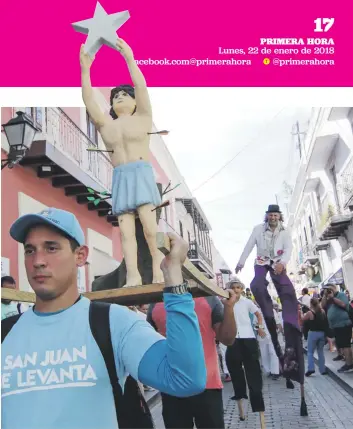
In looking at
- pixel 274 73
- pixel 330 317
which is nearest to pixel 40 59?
pixel 274 73

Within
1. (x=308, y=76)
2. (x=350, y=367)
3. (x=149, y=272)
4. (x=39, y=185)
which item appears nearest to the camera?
(x=149, y=272)

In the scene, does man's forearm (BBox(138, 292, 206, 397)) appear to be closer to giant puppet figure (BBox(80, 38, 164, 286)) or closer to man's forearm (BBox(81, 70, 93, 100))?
giant puppet figure (BBox(80, 38, 164, 286))

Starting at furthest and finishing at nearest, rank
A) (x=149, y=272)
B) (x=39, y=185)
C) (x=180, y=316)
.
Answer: (x=39, y=185)
(x=149, y=272)
(x=180, y=316)

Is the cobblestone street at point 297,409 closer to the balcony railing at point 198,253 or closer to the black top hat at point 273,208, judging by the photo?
the balcony railing at point 198,253

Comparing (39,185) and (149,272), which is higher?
(39,185)

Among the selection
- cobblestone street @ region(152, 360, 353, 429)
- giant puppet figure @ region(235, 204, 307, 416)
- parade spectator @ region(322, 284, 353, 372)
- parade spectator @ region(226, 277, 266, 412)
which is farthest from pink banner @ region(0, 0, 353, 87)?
parade spectator @ region(322, 284, 353, 372)

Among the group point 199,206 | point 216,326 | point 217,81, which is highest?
point 217,81

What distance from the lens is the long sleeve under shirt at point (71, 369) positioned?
938mm

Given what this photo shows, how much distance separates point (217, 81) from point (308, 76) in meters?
0.33

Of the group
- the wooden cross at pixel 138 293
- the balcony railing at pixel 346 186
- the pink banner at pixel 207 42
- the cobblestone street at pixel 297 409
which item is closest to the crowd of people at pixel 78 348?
the wooden cross at pixel 138 293

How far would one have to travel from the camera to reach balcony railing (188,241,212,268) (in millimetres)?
2355

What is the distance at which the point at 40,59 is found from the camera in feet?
5.82

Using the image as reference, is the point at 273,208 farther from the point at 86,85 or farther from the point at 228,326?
the point at 86,85

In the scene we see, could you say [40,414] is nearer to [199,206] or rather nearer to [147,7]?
[199,206]
